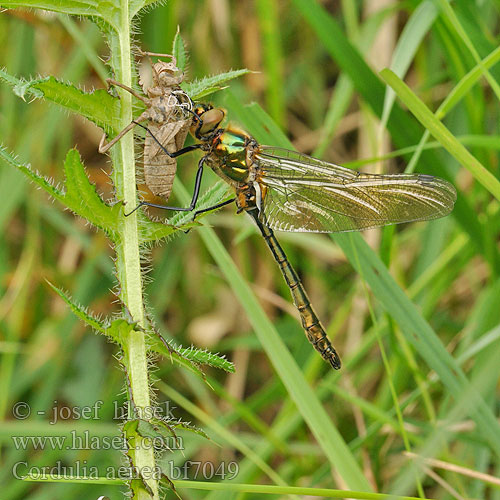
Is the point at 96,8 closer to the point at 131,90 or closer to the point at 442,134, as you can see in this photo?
the point at 131,90

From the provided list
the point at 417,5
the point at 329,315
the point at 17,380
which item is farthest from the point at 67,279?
the point at 417,5

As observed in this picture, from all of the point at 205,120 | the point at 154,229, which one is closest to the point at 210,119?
the point at 205,120

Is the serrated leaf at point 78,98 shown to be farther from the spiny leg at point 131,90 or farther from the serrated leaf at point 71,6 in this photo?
the serrated leaf at point 71,6

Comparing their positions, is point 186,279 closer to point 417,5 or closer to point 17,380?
point 17,380

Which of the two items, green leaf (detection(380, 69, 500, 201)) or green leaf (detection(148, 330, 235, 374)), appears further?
green leaf (detection(380, 69, 500, 201))

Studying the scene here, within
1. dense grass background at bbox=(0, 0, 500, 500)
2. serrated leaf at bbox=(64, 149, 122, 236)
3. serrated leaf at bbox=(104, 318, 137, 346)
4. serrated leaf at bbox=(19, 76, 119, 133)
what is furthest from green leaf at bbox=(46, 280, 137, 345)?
dense grass background at bbox=(0, 0, 500, 500)

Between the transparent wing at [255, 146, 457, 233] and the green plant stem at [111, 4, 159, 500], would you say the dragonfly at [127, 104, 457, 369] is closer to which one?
the transparent wing at [255, 146, 457, 233]
